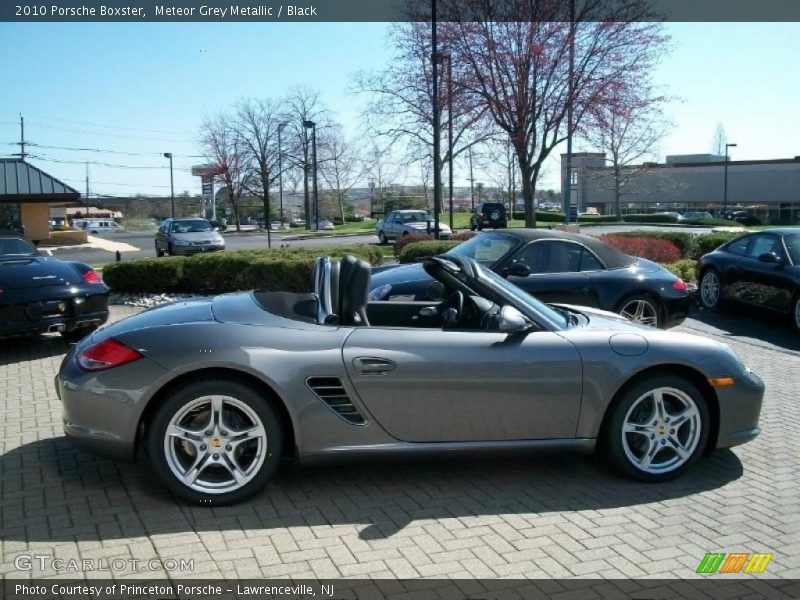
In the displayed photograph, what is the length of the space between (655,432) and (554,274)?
4351 millimetres

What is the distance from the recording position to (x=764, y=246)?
1041cm

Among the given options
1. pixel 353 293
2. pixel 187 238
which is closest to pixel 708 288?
pixel 353 293

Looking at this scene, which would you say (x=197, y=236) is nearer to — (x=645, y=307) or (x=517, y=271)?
(x=517, y=271)

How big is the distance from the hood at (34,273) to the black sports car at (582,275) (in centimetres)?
337

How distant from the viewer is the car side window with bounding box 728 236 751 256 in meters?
10.8

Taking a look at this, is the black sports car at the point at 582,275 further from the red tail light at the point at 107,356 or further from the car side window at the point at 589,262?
the red tail light at the point at 107,356

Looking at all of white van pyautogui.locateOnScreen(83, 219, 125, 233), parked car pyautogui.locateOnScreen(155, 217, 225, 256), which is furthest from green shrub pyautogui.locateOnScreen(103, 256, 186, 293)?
white van pyautogui.locateOnScreen(83, 219, 125, 233)

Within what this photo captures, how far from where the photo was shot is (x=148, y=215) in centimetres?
9175

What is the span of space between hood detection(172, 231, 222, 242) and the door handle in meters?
22.3

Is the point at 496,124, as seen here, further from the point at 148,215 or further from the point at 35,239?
the point at 148,215

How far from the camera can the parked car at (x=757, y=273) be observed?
965cm

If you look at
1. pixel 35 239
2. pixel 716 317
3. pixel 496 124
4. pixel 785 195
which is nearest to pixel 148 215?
pixel 35 239

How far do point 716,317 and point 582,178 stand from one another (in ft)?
149
